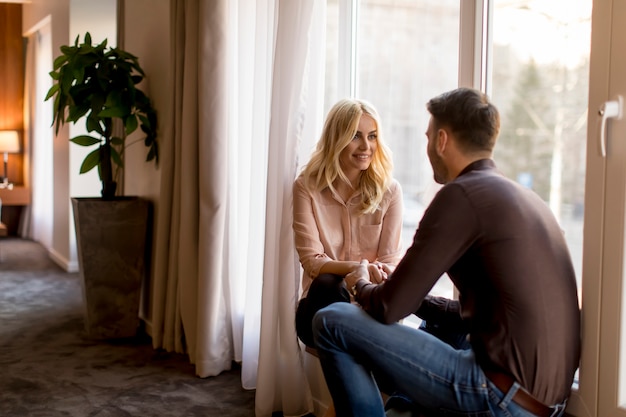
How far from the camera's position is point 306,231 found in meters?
2.59

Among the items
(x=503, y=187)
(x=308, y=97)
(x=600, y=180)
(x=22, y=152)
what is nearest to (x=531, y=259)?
(x=503, y=187)

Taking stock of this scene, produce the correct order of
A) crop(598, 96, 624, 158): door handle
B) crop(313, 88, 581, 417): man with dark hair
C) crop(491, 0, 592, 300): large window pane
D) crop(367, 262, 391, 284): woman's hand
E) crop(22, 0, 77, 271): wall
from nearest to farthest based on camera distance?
crop(313, 88, 581, 417): man with dark hair → crop(598, 96, 624, 158): door handle → crop(491, 0, 592, 300): large window pane → crop(367, 262, 391, 284): woman's hand → crop(22, 0, 77, 271): wall

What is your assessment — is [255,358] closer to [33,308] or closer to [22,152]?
[33,308]

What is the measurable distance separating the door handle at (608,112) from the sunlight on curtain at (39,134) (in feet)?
21.4

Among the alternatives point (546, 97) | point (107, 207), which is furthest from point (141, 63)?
point (546, 97)

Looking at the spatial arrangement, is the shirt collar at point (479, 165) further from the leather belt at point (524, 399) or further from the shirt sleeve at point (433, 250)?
the leather belt at point (524, 399)

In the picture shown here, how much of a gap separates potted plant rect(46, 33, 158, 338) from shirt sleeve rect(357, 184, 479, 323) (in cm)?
254

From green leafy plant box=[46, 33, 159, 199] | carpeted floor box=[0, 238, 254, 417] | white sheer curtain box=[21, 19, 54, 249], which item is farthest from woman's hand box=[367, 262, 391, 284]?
white sheer curtain box=[21, 19, 54, 249]

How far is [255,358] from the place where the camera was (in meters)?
3.23

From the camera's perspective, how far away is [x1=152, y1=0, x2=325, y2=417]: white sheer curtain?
9.29 ft

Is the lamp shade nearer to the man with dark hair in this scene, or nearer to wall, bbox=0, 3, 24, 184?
wall, bbox=0, 3, 24, 184

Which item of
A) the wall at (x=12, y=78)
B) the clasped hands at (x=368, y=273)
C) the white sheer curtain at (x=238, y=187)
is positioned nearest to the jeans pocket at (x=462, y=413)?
the clasped hands at (x=368, y=273)

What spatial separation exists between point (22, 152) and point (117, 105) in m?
5.42

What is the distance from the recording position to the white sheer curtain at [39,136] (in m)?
7.86
